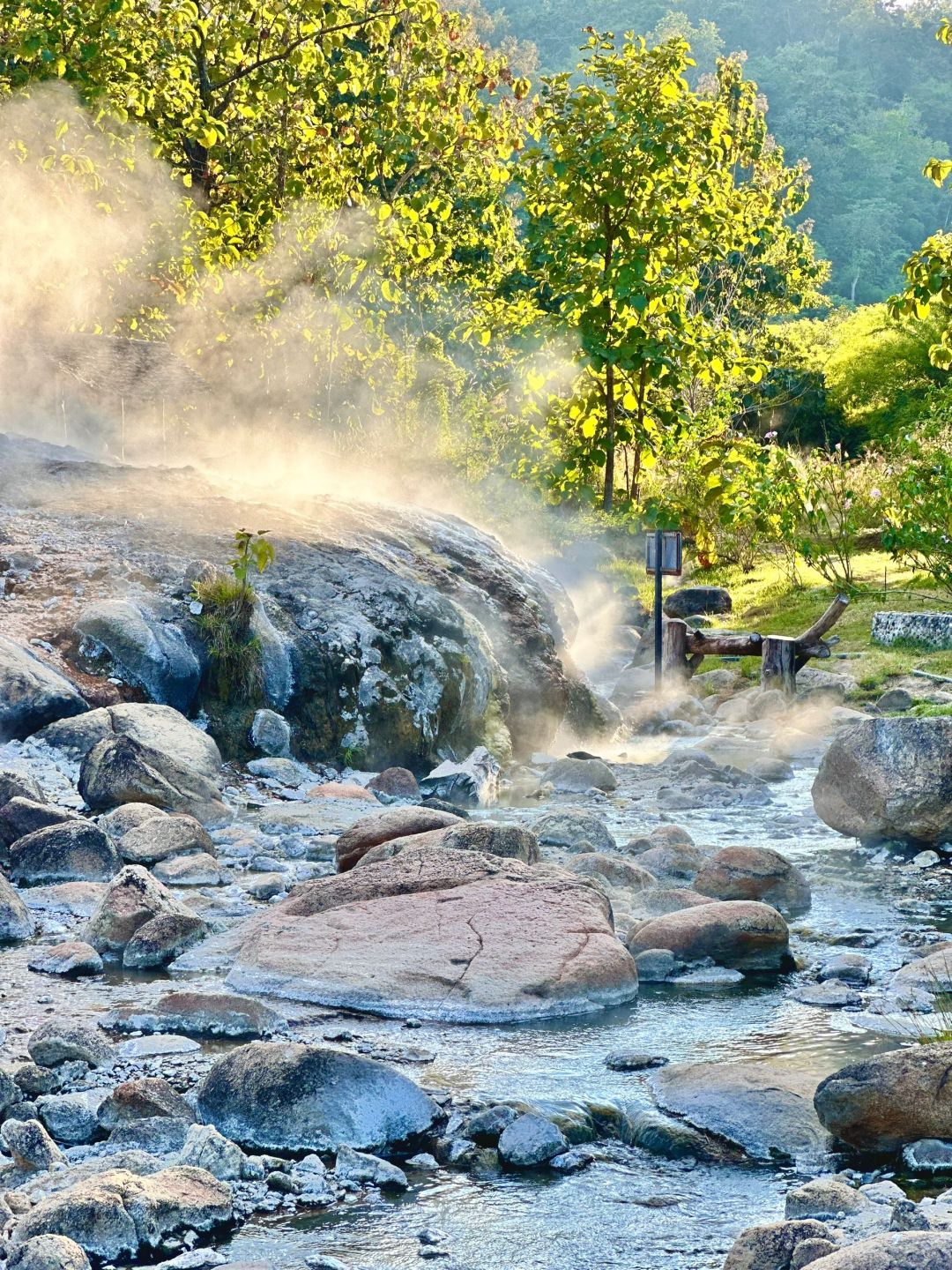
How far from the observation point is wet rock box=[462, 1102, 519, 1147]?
3.78 meters

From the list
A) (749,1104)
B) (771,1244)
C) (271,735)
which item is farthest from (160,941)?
(271,735)

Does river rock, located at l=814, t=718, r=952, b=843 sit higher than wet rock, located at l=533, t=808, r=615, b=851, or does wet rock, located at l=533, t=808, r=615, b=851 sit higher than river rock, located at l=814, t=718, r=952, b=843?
river rock, located at l=814, t=718, r=952, b=843

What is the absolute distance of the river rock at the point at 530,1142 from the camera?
12.0ft

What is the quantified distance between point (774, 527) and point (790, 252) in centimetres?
1558

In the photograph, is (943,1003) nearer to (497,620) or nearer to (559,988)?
(559,988)

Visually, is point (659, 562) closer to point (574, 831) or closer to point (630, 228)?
point (630, 228)

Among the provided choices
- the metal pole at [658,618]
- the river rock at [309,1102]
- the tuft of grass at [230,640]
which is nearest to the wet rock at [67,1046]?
the river rock at [309,1102]

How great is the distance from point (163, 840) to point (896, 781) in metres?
3.73

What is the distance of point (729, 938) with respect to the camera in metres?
5.51

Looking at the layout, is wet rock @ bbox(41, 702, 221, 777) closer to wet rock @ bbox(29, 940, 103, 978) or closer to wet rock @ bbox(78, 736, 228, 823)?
wet rock @ bbox(78, 736, 228, 823)

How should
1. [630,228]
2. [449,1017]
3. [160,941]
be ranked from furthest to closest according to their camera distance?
[630,228] → [160,941] → [449,1017]

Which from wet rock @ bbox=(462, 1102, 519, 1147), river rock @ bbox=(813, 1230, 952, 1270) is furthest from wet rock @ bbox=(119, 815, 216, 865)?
river rock @ bbox=(813, 1230, 952, 1270)

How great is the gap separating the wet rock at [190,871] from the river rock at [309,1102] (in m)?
2.56

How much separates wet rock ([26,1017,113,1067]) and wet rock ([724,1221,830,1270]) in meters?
1.92
